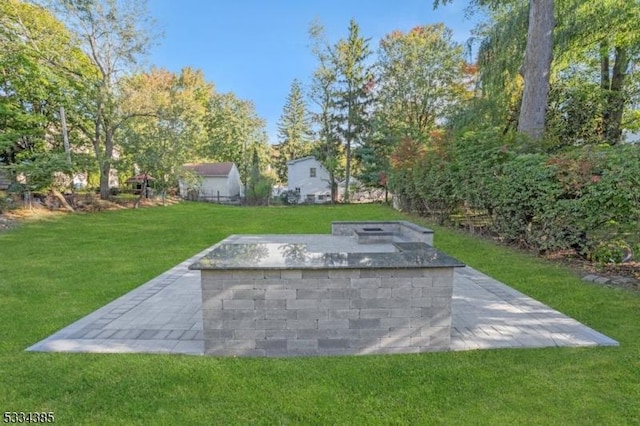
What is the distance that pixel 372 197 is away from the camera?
85.6ft

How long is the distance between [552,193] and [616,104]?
26.4ft

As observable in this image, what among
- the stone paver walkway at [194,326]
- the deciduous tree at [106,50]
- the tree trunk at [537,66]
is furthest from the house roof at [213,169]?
the stone paver walkway at [194,326]

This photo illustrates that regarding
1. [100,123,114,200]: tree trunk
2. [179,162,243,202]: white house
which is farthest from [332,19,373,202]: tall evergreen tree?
[100,123,114,200]: tree trunk

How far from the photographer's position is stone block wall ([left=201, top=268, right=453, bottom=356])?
270 centimetres

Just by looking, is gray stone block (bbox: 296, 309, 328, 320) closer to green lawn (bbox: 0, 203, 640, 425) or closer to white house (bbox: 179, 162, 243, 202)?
green lawn (bbox: 0, 203, 640, 425)

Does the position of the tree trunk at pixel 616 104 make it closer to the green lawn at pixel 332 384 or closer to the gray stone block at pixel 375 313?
the green lawn at pixel 332 384

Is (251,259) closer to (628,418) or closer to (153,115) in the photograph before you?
(628,418)

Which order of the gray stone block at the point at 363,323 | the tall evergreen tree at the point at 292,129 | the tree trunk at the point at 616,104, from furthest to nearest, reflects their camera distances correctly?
1. the tall evergreen tree at the point at 292,129
2. the tree trunk at the point at 616,104
3. the gray stone block at the point at 363,323

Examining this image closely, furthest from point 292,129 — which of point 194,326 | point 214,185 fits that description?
point 194,326

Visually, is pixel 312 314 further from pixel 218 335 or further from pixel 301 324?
pixel 218 335

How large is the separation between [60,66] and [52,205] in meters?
5.99

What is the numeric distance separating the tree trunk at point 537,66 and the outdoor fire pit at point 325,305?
6.32m

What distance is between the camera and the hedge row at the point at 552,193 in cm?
451

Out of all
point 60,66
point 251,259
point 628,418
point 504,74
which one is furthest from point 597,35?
point 60,66
